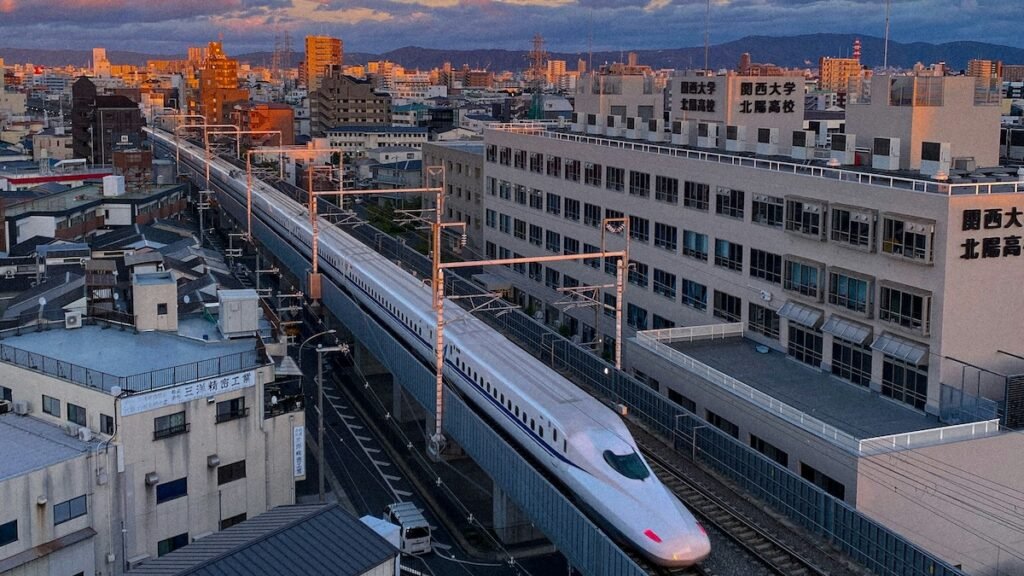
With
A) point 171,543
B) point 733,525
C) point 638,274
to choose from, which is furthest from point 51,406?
point 638,274

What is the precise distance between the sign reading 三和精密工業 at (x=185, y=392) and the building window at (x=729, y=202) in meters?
16.8

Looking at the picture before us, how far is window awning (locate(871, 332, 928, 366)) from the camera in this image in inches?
1029

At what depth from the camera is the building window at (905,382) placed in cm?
2639

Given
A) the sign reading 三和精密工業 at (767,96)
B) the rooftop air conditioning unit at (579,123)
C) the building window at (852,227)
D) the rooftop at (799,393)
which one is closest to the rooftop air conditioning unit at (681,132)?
the sign reading 三和精密工業 at (767,96)

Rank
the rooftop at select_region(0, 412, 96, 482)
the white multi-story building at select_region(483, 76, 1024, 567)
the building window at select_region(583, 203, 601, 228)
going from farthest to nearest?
the building window at select_region(583, 203, 601, 228) < the white multi-story building at select_region(483, 76, 1024, 567) < the rooftop at select_region(0, 412, 96, 482)

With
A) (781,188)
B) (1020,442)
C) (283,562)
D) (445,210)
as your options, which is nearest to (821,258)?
(781,188)

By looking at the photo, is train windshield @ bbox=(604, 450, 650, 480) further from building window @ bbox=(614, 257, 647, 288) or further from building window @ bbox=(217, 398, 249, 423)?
building window @ bbox=(614, 257, 647, 288)

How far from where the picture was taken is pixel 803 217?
3025cm

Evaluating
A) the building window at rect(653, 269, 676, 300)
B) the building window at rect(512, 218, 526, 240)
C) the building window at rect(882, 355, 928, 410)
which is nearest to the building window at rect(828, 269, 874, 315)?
the building window at rect(882, 355, 928, 410)

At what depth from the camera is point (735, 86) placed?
136 ft

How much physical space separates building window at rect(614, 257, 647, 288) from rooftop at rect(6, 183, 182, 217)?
92.2 feet

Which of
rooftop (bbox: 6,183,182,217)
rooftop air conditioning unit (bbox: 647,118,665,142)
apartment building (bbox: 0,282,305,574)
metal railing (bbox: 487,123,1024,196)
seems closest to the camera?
apartment building (bbox: 0,282,305,574)

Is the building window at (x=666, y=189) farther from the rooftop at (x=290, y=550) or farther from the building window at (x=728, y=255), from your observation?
the rooftop at (x=290, y=550)

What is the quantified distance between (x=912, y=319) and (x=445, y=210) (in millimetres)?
43904
